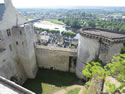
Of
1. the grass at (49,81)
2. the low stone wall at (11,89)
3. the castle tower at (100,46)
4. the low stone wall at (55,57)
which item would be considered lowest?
the grass at (49,81)

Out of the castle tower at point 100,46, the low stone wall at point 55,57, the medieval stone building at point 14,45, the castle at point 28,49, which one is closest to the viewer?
the castle tower at point 100,46

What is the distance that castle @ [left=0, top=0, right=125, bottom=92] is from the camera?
1466cm

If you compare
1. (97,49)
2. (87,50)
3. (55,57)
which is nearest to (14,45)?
(55,57)

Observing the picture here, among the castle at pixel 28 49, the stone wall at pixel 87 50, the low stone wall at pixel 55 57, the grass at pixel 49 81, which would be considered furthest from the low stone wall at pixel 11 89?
the low stone wall at pixel 55 57

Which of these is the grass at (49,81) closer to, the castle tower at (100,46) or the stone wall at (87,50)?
the stone wall at (87,50)

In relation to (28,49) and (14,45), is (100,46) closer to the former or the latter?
(28,49)

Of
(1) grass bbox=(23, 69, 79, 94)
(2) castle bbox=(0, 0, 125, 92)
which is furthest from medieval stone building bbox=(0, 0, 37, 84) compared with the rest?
(1) grass bbox=(23, 69, 79, 94)

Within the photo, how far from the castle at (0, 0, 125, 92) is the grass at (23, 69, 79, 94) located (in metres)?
1.40

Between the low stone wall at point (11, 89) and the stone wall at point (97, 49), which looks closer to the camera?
the low stone wall at point (11, 89)

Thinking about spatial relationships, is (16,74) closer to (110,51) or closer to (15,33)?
(15,33)

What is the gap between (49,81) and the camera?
19.5 metres

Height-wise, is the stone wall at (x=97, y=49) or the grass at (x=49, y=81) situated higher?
the stone wall at (x=97, y=49)

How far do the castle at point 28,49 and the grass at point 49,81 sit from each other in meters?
1.40

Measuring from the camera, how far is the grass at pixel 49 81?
1767cm
